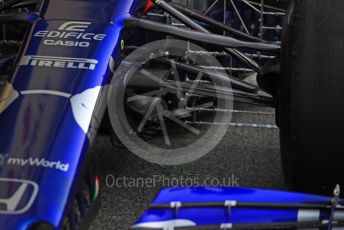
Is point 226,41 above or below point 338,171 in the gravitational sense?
above

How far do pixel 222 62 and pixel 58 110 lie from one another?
149cm

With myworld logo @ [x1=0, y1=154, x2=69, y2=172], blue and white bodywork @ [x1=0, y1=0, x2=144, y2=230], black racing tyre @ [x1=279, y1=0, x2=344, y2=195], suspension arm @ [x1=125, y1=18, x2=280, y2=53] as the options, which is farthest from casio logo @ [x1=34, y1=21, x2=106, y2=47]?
black racing tyre @ [x1=279, y1=0, x2=344, y2=195]

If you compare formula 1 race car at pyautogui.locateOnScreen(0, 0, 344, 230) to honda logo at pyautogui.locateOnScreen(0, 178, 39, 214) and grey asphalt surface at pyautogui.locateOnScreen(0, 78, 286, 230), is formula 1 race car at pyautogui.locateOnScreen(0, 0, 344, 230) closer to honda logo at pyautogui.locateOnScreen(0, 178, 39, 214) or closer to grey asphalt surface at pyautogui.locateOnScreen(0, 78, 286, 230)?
honda logo at pyautogui.locateOnScreen(0, 178, 39, 214)

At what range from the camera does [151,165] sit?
1.87m

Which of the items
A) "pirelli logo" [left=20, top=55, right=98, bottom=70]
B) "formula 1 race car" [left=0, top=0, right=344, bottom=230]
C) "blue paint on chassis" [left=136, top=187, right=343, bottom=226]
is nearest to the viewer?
"blue paint on chassis" [left=136, top=187, right=343, bottom=226]

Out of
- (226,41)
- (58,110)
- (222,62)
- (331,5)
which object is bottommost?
(222,62)

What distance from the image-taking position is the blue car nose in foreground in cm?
100

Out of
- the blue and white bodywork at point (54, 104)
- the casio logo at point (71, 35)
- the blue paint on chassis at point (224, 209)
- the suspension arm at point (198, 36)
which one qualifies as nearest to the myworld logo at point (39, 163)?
the blue and white bodywork at point (54, 104)

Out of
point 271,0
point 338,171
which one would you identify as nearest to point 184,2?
→ point 271,0

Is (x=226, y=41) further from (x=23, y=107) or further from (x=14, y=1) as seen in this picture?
(x=14, y=1)

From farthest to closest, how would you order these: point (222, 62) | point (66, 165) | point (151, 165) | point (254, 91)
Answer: point (222, 62) < point (151, 165) < point (254, 91) < point (66, 165)

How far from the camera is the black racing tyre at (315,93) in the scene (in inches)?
44.5

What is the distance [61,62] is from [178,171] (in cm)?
67

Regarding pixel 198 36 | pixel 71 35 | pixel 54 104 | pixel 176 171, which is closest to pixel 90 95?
pixel 54 104
